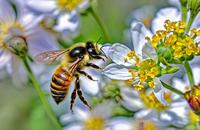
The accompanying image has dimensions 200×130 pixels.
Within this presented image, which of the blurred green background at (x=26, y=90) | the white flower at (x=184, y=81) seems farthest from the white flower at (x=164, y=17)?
the blurred green background at (x=26, y=90)

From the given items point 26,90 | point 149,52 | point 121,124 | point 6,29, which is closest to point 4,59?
point 6,29

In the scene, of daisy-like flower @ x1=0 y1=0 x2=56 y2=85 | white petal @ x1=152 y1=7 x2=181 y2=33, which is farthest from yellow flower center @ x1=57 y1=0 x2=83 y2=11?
white petal @ x1=152 y1=7 x2=181 y2=33

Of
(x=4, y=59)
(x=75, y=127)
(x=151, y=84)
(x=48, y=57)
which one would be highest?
(x=4, y=59)

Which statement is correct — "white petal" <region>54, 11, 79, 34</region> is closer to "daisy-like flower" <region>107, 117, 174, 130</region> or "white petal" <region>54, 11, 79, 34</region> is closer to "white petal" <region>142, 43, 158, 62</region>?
"daisy-like flower" <region>107, 117, 174, 130</region>

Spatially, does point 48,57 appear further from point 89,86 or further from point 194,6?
point 194,6

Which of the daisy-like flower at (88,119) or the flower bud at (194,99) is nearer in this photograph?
the flower bud at (194,99)

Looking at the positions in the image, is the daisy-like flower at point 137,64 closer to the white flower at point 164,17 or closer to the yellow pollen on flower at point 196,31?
the yellow pollen on flower at point 196,31
